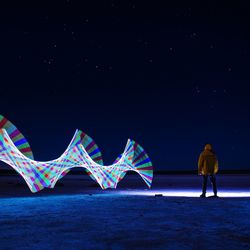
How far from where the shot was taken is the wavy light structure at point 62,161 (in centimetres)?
1383

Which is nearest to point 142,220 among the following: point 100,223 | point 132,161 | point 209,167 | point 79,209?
point 100,223

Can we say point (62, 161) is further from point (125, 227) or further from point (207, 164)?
point (125, 227)

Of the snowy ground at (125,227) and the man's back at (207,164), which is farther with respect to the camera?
the man's back at (207,164)

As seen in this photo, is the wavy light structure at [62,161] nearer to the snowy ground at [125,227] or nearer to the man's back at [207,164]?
the snowy ground at [125,227]

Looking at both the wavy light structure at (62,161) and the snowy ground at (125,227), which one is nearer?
the snowy ground at (125,227)

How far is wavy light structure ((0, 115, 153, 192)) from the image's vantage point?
545 inches

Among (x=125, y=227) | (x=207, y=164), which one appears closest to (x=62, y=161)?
(x=207, y=164)

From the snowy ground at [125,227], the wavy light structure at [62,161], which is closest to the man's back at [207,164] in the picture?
the snowy ground at [125,227]

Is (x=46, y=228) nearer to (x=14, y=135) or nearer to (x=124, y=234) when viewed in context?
(x=124, y=234)

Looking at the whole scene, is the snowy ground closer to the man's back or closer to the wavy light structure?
the man's back

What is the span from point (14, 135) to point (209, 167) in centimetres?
688

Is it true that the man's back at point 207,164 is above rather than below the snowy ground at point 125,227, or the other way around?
above

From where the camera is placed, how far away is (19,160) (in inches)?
566

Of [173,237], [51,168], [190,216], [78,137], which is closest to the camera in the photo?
[173,237]
